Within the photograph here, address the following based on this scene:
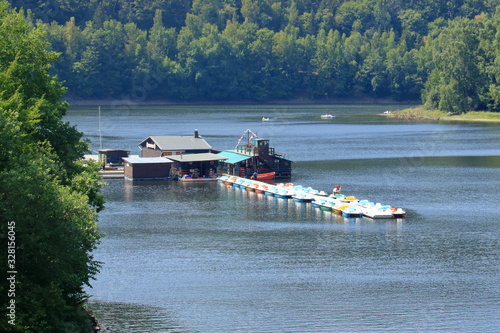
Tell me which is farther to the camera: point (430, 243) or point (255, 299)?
point (430, 243)

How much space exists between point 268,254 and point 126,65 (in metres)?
152

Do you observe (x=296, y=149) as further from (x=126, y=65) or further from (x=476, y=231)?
(x=126, y=65)

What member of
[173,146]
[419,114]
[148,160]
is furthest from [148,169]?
[419,114]

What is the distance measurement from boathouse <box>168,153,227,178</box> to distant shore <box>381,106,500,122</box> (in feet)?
256

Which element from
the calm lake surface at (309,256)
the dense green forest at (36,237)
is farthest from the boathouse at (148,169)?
the dense green forest at (36,237)

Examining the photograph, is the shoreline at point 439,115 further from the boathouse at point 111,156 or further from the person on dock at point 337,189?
the person on dock at point 337,189

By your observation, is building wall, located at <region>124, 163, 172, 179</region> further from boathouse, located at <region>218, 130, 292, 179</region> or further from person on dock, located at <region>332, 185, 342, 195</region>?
person on dock, located at <region>332, 185, 342, 195</region>

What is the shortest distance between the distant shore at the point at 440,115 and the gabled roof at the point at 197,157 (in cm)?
7734

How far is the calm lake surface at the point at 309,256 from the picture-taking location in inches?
1238

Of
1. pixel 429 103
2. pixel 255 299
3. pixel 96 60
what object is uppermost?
pixel 96 60

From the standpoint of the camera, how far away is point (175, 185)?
66938 mm

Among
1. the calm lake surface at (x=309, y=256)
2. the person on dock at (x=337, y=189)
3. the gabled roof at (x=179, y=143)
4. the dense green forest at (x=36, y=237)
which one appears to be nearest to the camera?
the dense green forest at (x=36, y=237)

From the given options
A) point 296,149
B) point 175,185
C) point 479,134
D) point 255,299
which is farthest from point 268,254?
point 479,134

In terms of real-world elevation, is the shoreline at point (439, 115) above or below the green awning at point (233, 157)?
above
